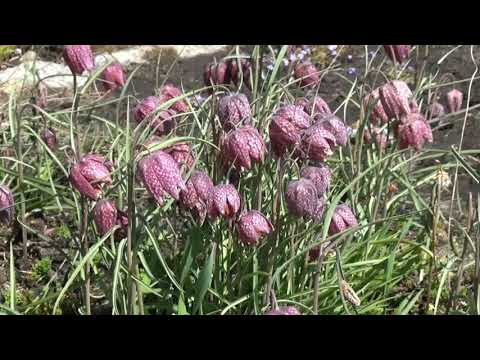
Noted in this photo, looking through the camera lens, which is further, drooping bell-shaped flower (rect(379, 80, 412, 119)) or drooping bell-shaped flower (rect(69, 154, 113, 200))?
drooping bell-shaped flower (rect(379, 80, 412, 119))

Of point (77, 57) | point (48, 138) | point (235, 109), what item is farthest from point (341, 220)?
point (48, 138)

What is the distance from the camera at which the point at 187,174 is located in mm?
1960

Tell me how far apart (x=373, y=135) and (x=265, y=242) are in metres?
0.69

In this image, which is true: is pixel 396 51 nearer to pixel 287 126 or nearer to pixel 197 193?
pixel 287 126

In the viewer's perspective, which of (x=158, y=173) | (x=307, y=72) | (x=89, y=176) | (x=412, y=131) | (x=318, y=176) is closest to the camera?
(x=158, y=173)

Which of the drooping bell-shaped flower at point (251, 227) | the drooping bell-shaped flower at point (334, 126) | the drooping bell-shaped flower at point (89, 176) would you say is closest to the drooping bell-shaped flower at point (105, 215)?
the drooping bell-shaped flower at point (89, 176)

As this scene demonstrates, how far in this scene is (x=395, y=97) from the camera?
2.23 meters

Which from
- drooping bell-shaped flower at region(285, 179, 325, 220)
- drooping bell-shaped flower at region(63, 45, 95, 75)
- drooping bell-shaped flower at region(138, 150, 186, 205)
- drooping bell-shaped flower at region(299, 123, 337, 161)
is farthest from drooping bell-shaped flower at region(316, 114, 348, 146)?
drooping bell-shaped flower at region(63, 45, 95, 75)

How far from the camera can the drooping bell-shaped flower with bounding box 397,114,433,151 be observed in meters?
2.30

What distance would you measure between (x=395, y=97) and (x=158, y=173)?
2.61 ft

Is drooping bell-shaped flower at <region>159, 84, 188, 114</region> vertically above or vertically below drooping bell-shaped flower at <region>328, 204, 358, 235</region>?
above

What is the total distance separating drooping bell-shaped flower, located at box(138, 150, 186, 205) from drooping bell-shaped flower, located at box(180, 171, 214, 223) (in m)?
0.15

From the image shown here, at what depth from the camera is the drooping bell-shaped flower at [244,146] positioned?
6.09 feet

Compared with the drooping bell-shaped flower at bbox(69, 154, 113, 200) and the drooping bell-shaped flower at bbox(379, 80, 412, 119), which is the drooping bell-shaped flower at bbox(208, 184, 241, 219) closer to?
the drooping bell-shaped flower at bbox(69, 154, 113, 200)
